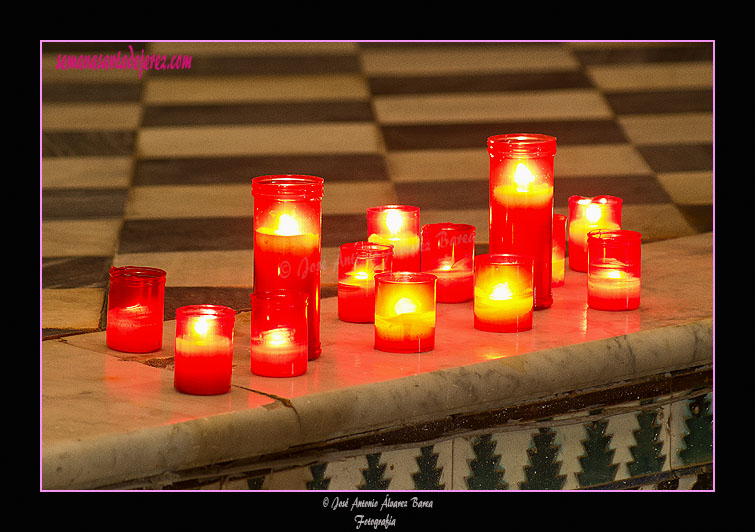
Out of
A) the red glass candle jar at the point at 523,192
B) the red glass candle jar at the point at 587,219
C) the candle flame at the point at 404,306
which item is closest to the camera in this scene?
the candle flame at the point at 404,306

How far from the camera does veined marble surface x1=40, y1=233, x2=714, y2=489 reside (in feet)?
5.88

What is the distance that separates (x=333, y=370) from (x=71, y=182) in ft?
6.33

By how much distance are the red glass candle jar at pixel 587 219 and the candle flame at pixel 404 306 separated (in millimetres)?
662

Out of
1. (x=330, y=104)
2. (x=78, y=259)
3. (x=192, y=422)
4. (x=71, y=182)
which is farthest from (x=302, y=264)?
(x=330, y=104)

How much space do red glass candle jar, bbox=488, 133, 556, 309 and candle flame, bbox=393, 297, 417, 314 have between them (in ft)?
0.97

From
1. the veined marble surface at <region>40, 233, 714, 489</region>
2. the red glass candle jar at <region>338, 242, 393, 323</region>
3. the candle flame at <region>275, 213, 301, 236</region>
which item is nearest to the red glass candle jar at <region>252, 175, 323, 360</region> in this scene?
the candle flame at <region>275, 213, 301, 236</region>

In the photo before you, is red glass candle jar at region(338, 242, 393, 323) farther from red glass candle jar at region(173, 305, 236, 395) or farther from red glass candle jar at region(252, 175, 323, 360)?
red glass candle jar at region(173, 305, 236, 395)

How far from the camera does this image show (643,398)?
2254 mm

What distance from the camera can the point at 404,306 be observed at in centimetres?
215

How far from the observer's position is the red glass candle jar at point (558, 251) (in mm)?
2551

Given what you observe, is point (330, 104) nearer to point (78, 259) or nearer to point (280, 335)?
point (78, 259)

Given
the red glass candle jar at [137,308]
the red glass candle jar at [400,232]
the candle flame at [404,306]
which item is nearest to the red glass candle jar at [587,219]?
the red glass candle jar at [400,232]

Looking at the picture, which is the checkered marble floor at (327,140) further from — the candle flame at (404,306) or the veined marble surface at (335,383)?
the candle flame at (404,306)

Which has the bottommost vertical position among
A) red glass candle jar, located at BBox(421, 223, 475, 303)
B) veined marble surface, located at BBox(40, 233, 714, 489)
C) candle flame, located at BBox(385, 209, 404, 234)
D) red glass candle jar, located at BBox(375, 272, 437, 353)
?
veined marble surface, located at BBox(40, 233, 714, 489)
